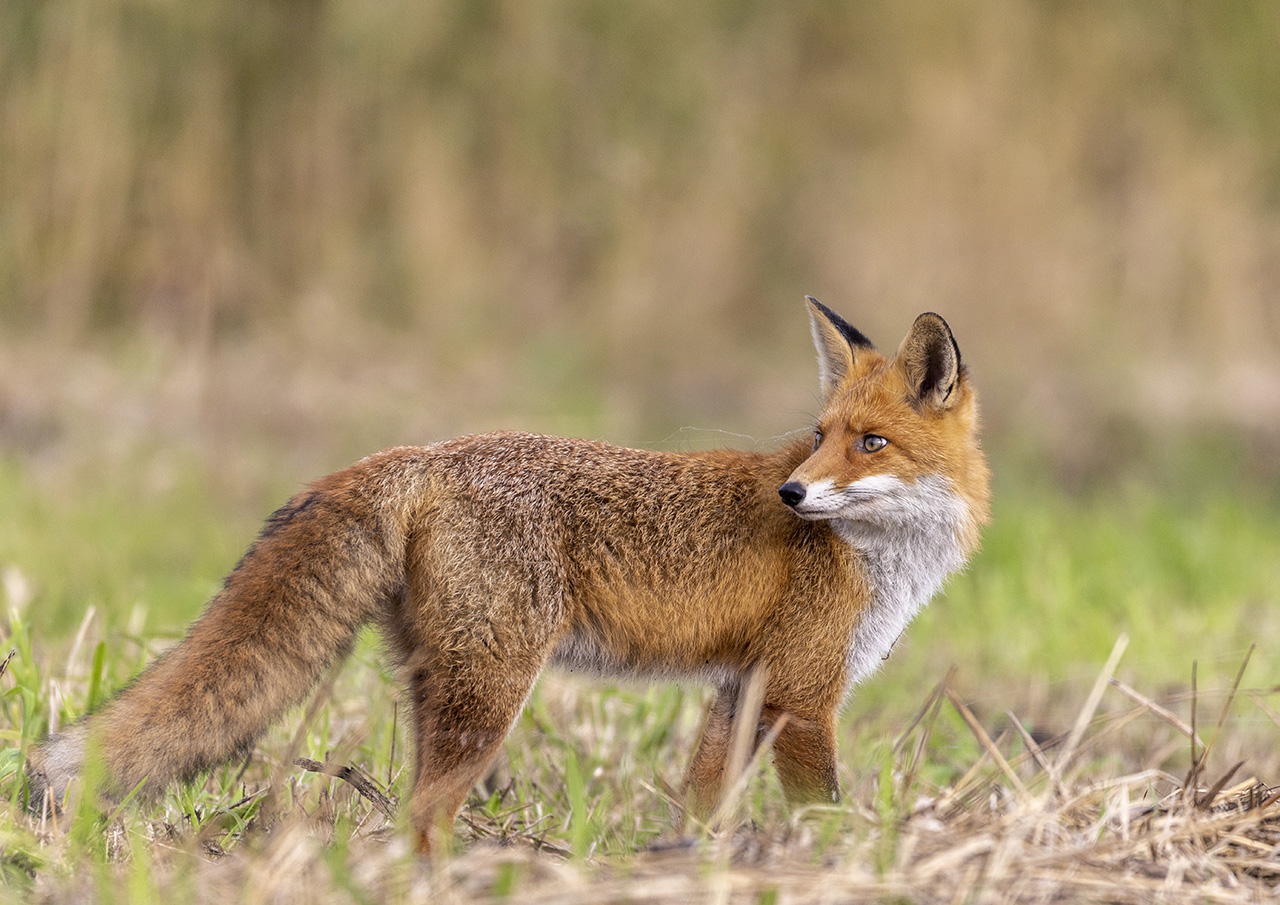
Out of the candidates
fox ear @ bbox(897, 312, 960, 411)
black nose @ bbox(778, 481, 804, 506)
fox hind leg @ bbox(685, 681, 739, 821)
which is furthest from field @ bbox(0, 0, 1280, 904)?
black nose @ bbox(778, 481, 804, 506)

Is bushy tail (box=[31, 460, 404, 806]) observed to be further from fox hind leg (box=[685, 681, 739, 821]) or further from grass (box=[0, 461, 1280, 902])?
fox hind leg (box=[685, 681, 739, 821])

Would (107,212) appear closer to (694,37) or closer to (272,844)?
(694,37)

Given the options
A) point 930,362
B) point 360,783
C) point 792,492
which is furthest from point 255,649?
point 930,362

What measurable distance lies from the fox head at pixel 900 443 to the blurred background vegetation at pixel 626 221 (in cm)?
639

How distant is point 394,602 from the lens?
3.66 meters

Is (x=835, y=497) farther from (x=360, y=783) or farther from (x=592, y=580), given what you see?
(x=360, y=783)

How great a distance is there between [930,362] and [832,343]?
1.32 ft

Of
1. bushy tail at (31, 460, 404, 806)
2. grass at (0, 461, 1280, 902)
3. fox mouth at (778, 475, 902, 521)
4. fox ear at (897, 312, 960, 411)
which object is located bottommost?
grass at (0, 461, 1280, 902)

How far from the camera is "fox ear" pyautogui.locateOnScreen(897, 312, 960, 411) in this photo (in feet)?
13.9

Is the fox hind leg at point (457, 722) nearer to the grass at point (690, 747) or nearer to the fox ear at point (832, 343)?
the grass at point (690, 747)

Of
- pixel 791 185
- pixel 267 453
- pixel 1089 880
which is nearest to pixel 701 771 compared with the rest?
pixel 1089 880

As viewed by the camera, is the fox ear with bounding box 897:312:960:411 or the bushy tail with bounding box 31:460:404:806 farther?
the fox ear with bounding box 897:312:960:411

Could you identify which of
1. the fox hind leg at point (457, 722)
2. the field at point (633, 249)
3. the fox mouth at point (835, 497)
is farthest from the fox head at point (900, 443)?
the field at point (633, 249)

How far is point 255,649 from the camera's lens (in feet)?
11.0
